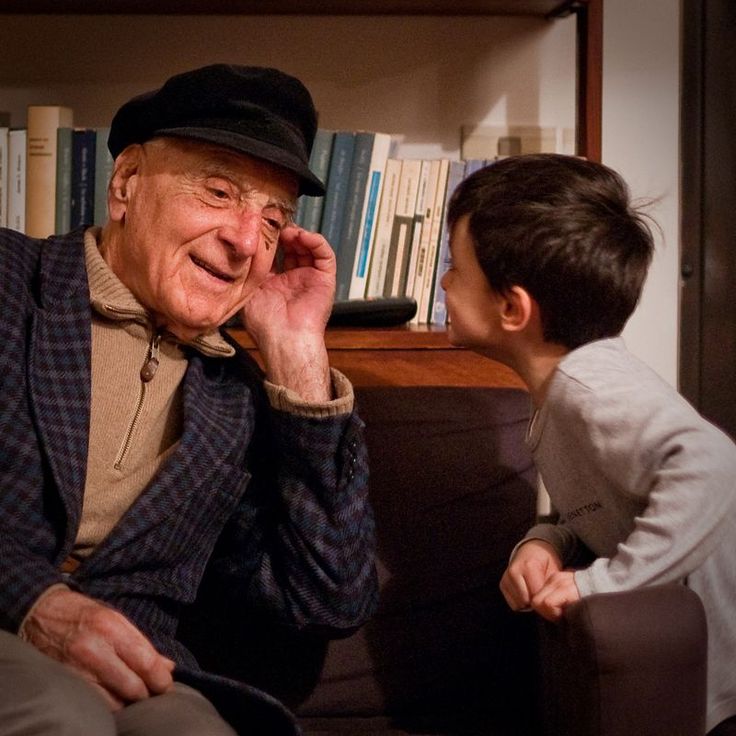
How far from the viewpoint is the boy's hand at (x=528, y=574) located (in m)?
1.26

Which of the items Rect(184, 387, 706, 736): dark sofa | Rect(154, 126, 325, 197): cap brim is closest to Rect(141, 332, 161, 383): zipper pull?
Rect(154, 126, 325, 197): cap brim

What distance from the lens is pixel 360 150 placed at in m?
1.84

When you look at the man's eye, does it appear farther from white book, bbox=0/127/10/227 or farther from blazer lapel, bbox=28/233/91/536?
white book, bbox=0/127/10/227

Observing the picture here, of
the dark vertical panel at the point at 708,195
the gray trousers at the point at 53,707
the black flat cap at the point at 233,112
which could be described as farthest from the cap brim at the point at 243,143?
the dark vertical panel at the point at 708,195

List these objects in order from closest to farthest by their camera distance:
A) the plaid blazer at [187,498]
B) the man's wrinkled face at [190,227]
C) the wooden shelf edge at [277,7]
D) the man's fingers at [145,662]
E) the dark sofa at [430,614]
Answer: the man's fingers at [145,662], the plaid blazer at [187,498], the man's wrinkled face at [190,227], the dark sofa at [430,614], the wooden shelf edge at [277,7]

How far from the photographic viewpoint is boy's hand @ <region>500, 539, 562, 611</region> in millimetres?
1256

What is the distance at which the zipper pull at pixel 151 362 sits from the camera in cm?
134

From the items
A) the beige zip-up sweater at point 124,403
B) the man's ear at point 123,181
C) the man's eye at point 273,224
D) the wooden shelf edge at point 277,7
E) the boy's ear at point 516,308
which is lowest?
the beige zip-up sweater at point 124,403

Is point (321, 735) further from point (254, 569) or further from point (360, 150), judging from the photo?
point (360, 150)

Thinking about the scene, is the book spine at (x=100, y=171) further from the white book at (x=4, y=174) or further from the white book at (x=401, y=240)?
the white book at (x=401, y=240)

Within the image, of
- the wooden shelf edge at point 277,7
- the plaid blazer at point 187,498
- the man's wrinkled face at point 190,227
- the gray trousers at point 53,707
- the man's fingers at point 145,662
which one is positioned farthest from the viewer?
the wooden shelf edge at point 277,7

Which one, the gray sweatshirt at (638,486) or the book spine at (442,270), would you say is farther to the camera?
the book spine at (442,270)

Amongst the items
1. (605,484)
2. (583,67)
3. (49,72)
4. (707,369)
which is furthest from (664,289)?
(49,72)

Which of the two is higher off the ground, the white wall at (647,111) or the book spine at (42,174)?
the white wall at (647,111)
